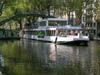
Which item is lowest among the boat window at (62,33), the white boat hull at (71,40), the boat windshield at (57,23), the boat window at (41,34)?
the boat window at (41,34)

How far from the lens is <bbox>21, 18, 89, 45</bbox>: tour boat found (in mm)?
76562

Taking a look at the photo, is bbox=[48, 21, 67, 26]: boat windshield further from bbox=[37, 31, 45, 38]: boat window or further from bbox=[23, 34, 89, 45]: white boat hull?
bbox=[37, 31, 45, 38]: boat window

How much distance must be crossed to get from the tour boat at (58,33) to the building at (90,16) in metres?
20.8

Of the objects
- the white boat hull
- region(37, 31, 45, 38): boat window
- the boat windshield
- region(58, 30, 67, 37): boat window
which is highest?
the boat windshield

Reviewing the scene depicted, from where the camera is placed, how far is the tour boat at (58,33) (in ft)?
251

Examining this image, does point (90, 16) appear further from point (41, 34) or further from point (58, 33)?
point (58, 33)

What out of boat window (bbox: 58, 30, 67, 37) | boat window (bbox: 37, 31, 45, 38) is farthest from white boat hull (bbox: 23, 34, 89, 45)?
boat window (bbox: 37, 31, 45, 38)

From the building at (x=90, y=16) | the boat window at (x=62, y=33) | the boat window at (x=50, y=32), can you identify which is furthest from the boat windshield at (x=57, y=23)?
the building at (x=90, y=16)

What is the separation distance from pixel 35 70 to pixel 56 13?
345 feet

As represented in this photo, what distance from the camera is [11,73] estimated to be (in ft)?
107

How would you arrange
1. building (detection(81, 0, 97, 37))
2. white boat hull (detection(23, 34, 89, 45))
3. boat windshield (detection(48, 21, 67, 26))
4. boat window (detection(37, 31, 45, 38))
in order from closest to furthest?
white boat hull (detection(23, 34, 89, 45)), boat windshield (detection(48, 21, 67, 26)), boat window (detection(37, 31, 45, 38)), building (detection(81, 0, 97, 37))

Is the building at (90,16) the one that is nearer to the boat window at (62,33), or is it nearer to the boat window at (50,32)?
the boat window at (50,32)

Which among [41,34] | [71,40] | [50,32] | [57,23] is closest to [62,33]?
[71,40]

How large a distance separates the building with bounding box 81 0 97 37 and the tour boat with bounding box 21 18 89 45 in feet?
68.1
